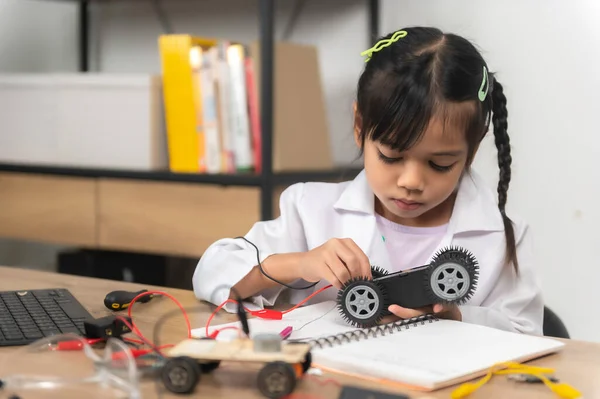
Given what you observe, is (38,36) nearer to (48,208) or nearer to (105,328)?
(48,208)

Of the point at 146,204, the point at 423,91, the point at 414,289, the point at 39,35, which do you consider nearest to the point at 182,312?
the point at 414,289

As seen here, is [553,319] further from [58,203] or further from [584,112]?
[58,203]

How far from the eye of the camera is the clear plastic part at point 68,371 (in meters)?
0.62

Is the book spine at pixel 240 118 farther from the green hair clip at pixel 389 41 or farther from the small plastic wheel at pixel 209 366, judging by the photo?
the small plastic wheel at pixel 209 366

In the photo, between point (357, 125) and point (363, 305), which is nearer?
point (363, 305)

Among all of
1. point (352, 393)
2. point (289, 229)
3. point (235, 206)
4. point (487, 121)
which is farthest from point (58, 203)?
point (352, 393)

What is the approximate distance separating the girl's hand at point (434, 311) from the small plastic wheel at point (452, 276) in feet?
0.11

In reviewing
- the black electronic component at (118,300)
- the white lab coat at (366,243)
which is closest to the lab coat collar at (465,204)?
the white lab coat at (366,243)

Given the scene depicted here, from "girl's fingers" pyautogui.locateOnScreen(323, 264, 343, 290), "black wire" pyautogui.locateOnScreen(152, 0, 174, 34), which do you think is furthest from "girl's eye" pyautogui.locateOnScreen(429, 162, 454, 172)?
"black wire" pyautogui.locateOnScreen(152, 0, 174, 34)

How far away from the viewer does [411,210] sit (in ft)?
3.67

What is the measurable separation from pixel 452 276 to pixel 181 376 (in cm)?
37

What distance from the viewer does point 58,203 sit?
2.10m

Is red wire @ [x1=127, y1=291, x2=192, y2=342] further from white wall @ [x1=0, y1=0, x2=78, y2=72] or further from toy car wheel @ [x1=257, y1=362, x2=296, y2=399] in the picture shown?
white wall @ [x1=0, y1=0, x2=78, y2=72]

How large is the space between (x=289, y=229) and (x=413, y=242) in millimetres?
214
